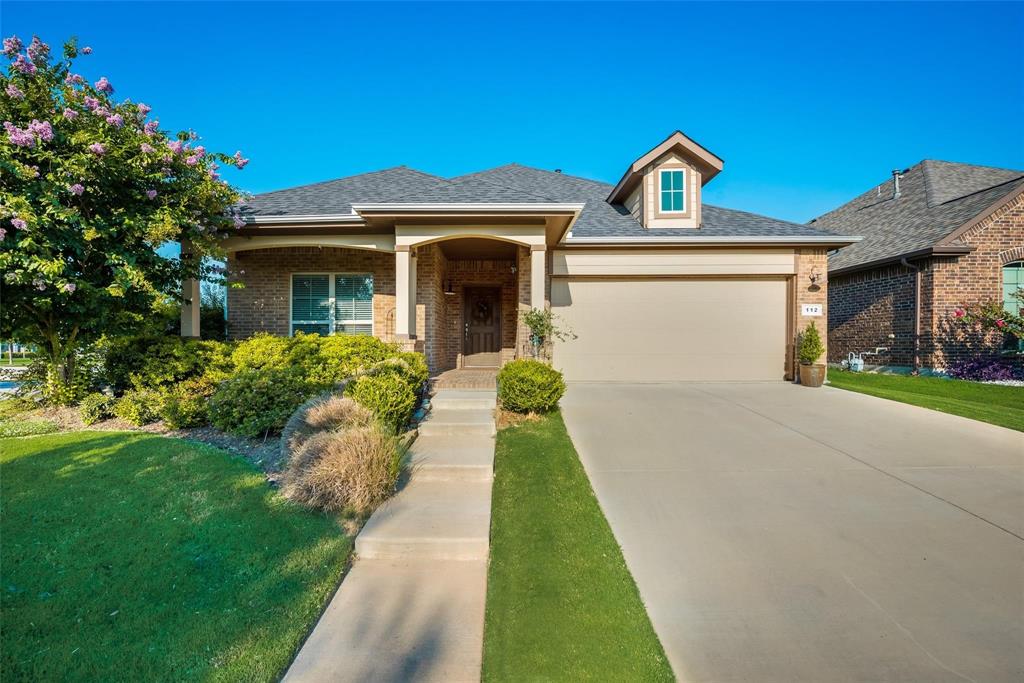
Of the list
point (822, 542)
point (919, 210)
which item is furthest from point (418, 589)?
point (919, 210)

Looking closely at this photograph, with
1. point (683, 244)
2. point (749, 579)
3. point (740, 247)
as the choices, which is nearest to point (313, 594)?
point (749, 579)

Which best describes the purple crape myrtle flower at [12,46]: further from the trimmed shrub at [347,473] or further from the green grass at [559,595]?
the green grass at [559,595]

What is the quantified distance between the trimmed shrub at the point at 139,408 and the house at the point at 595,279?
2.58m

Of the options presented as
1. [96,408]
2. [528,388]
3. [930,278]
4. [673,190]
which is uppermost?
[673,190]

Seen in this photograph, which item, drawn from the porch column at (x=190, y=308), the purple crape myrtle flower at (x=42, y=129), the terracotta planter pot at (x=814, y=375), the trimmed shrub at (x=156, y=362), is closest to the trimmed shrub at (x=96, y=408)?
the trimmed shrub at (x=156, y=362)

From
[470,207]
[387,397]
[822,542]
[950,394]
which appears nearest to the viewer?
[822,542]

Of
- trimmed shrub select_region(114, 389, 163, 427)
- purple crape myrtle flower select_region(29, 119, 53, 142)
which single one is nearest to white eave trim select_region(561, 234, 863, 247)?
trimmed shrub select_region(114, 389, 163, 427)

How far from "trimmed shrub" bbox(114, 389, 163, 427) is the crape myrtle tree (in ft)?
4.20

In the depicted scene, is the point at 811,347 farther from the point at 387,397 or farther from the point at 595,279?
the point at 387,397

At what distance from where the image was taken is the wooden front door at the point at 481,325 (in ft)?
36.2

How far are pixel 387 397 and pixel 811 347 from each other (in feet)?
29.0

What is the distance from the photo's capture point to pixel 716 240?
956 cm

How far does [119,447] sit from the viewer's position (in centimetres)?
486

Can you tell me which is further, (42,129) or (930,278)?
(930,278)
